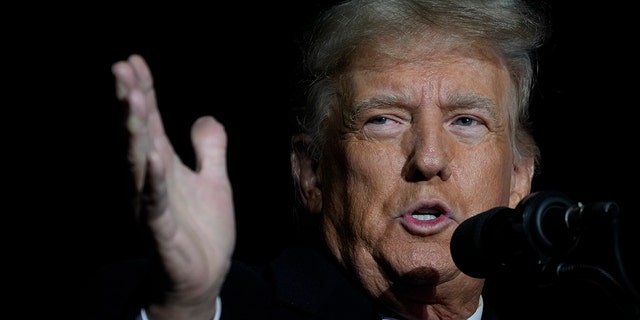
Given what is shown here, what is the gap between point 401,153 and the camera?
107 inches

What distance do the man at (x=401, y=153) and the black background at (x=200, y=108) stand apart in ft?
1.11

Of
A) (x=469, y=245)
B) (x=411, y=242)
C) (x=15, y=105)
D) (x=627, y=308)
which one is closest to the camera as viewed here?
(x=627, y=308)

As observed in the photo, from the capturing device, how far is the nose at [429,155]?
262cm

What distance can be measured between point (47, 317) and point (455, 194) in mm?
1341

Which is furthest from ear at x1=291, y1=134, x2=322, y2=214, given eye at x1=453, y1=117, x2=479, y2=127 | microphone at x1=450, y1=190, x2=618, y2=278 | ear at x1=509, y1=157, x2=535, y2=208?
microphone at x1=450, y1=190, x2=618, y2=278

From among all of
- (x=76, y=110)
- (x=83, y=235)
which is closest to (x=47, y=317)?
(x=83, y=235)

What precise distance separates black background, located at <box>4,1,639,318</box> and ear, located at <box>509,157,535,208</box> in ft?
1.26

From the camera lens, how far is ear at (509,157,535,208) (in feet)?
9.91

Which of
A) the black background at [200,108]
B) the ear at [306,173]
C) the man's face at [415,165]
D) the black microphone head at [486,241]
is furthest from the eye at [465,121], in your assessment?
the black microphone head at [486,241]

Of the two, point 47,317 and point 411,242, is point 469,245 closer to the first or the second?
point 411,242

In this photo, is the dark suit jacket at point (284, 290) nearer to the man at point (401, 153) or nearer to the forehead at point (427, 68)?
the man at point (401, 153)

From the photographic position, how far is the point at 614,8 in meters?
3.37

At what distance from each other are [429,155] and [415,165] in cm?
5

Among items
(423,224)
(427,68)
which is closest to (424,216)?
(423,224)
